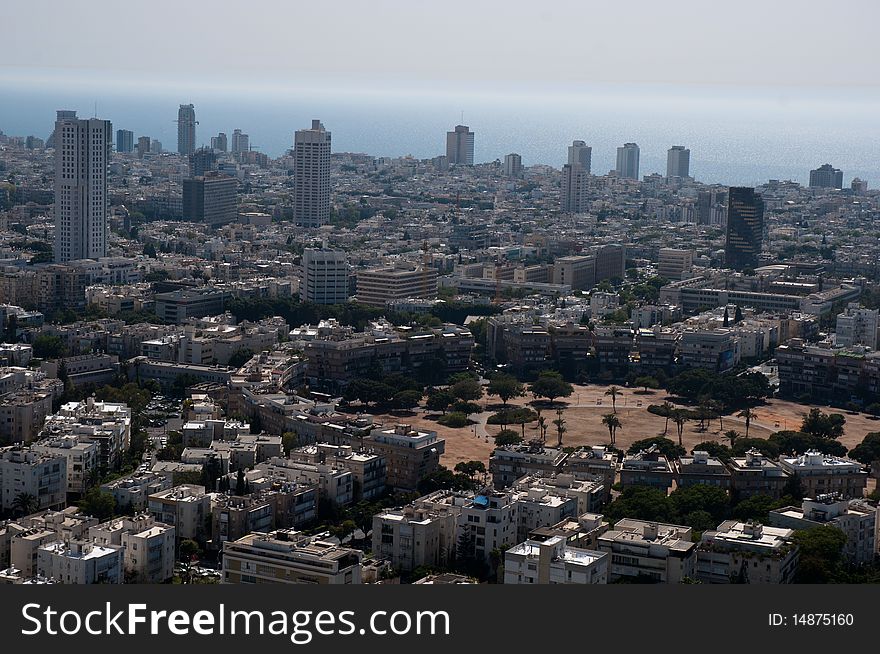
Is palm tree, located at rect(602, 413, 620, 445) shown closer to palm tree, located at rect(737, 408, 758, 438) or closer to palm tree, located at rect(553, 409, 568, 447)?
palm tree, located at rect(553, 409, 568, 447)

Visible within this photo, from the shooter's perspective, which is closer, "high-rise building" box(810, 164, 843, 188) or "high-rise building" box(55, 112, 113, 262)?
"high-rise building" box(55, 112, 113, 262)

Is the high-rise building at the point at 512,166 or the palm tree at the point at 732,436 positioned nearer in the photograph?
the palm tree at the point at 732,436

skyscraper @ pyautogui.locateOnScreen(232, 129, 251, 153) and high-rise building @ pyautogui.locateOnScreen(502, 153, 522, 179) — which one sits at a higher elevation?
skyscraper @ pyautogui.locateOnScreen(232, 129, 251, 153)

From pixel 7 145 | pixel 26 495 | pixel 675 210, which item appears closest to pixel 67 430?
pixel 26 495

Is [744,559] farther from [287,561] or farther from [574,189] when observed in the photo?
[574,189]

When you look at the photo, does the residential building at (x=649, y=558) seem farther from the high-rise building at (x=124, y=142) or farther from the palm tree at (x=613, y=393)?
the high-rise building at (x=124, y=142)

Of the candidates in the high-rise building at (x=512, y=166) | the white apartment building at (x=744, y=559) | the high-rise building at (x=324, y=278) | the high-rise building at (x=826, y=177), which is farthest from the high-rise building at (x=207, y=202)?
the white apartment building at (x=744, y=559)

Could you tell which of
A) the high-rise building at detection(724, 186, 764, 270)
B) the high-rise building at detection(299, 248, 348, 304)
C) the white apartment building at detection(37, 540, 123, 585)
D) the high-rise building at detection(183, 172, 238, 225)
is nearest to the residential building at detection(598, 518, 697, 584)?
the white apartment building at detection(37, 540, 123, 585)
